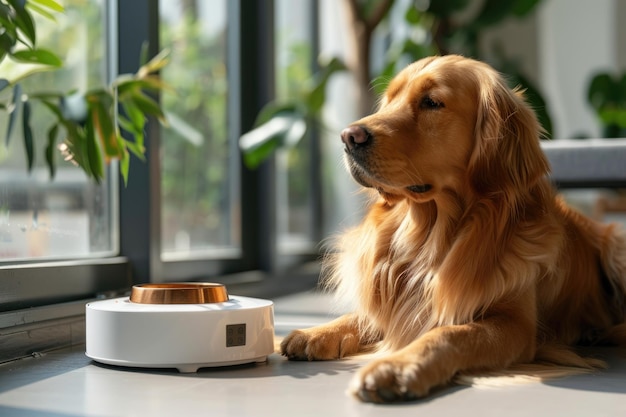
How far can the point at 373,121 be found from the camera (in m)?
1.72

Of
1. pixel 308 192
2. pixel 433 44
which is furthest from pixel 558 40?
pixel 308 192

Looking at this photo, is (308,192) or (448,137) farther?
(308,192)

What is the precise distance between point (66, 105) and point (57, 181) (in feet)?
1.23

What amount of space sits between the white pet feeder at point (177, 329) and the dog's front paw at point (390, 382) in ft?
1.15

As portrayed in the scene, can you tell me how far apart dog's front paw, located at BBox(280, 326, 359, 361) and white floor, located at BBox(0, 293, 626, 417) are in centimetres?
3

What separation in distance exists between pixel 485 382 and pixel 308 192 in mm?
3360

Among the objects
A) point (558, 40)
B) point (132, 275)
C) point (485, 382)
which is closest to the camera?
point (485, 382)

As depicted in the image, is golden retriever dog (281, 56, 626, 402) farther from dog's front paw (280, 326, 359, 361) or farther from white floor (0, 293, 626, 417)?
white floor (0, 293, 626, 417)

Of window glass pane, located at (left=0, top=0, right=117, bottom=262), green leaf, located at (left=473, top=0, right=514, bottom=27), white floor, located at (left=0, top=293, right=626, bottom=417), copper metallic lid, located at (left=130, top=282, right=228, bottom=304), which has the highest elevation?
green leaf, located at (left=473, top=0, right=514, bottom=27)

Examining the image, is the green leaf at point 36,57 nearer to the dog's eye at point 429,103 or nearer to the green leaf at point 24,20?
the green leaf at point 24,20

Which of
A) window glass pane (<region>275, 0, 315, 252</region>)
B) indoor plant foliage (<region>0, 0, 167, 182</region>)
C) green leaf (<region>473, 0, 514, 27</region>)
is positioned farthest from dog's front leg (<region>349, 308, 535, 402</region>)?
green leaf (<region>473, 0, 514, 27</region>)

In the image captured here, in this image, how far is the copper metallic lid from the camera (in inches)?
64.9

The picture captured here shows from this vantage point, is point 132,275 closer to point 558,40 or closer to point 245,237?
point 245,237

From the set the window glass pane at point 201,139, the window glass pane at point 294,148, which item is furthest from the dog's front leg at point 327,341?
the window glass pane at point 294,148
